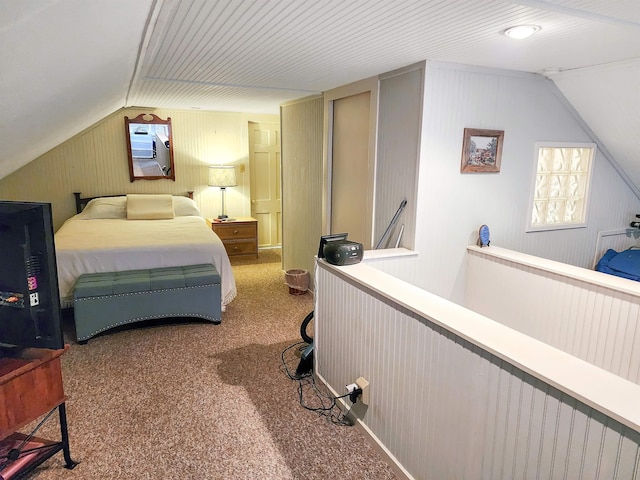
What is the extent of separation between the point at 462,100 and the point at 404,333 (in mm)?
1782

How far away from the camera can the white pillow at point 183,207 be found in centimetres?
516

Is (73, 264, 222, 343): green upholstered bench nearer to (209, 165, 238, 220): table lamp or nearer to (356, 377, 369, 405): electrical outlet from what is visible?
(356, 377, 369, 405): electrical outlet

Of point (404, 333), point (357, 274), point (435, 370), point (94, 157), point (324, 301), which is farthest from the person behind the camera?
point (94, 157)

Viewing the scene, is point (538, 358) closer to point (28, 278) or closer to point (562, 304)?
point (562, 304)

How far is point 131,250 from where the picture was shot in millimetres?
3557

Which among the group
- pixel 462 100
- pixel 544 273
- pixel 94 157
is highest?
pixel 462 100

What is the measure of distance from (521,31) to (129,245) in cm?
327

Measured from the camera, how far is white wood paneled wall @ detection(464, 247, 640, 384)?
221 centimetres

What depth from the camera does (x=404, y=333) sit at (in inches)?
72.4

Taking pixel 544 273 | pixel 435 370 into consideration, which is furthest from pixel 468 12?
pixel 544 273

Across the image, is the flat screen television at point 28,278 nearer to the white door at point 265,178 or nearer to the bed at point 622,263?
the bed at point 622,263

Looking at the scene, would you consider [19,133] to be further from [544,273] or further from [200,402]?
[544,273]

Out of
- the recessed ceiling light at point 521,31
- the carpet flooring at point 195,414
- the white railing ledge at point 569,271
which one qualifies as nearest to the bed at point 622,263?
the white railing ledge at point 569,271

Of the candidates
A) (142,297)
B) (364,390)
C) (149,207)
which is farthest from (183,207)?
(364,390)
